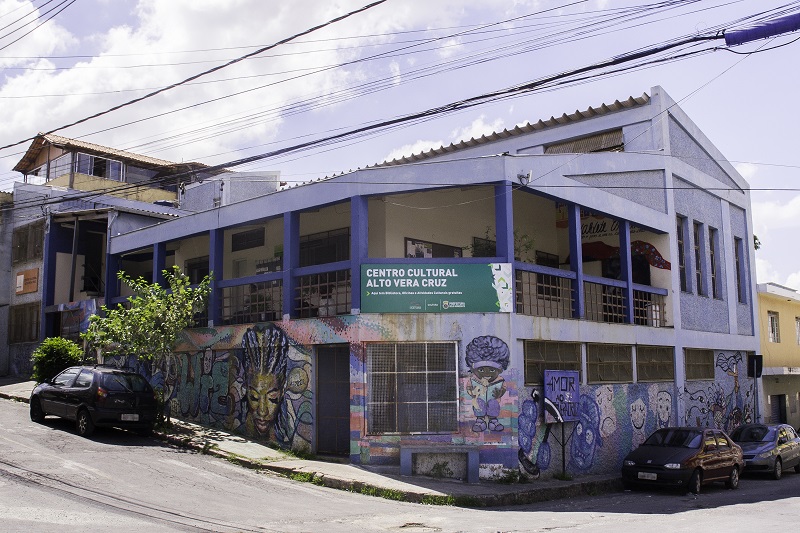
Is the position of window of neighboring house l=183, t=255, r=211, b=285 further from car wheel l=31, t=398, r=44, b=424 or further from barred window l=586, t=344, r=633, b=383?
barred window l=586, t=344, r=633, b=383

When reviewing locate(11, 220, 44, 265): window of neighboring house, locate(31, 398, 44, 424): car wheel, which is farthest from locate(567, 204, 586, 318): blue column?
locate(11, 220, 44, 265): window of neighboring house

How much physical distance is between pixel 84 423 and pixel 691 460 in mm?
12961

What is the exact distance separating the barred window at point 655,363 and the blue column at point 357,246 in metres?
8.12

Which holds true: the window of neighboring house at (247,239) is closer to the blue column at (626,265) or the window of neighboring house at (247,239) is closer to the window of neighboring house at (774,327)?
the blue column at (626,265)

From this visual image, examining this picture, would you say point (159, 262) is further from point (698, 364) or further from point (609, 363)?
point (698, 364)

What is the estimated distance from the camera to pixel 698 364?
864 inches

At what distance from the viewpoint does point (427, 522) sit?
34.9 ft

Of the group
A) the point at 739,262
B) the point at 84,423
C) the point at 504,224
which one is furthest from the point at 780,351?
the point at 84,423

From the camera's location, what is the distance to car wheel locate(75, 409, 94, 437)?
627 inches

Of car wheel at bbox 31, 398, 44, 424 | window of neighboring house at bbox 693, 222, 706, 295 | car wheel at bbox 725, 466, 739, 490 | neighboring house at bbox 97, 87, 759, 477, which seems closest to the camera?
neighboring house at bbox 97, 87, 759, 477

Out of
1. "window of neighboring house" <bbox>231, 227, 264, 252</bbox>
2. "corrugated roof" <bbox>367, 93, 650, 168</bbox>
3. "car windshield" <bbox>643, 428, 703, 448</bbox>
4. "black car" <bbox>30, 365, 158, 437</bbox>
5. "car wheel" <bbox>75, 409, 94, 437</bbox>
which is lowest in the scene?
"car windshield" <bbox>643, 428, 703, 448</bbox>

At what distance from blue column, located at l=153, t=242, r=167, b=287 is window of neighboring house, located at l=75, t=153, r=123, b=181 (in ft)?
38.7

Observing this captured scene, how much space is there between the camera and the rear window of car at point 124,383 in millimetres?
16159

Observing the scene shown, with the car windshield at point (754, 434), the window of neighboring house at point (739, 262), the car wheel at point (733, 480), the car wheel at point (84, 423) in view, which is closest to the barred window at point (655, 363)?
the car windshield at point (754, 434)
